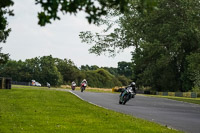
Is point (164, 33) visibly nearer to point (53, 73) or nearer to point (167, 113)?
point (167, 113)

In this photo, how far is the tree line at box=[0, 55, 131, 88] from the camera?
115625 mm

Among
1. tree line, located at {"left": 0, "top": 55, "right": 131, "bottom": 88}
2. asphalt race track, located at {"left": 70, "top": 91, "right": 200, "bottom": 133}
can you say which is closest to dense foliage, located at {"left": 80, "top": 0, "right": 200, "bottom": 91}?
asphalt race track, located at {"left": 70, "top": 91, "right": 200, "bottom": 133}

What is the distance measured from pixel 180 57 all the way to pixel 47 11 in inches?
1933

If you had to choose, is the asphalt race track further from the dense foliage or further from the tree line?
the tree line

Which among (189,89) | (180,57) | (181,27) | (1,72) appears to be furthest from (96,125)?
(1,72)

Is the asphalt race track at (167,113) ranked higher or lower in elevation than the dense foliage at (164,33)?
lower

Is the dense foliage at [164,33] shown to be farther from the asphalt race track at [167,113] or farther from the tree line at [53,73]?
the tree line at [53,73]

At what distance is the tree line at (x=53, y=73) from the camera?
11562cm

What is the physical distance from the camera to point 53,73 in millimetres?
114562

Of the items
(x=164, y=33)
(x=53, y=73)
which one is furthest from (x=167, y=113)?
(x=53, y=73)

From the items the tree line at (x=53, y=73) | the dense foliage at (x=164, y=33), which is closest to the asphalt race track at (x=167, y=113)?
the dense foliage at (x=164, y=33)

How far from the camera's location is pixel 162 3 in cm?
4466

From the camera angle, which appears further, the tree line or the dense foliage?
the tree line

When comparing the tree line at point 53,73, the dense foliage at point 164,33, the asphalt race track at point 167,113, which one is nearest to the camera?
the asphalt race track at point 167,113
